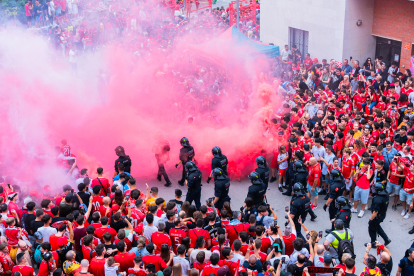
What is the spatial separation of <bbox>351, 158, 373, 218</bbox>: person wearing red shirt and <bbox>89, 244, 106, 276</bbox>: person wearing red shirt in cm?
525

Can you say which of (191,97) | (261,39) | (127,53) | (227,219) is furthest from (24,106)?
(261,39)

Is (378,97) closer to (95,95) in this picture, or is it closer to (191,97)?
(191,97)

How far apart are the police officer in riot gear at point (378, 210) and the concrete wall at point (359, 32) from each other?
9171mm

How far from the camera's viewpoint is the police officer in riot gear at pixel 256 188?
8.31 meters

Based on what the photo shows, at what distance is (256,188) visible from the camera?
8.34m

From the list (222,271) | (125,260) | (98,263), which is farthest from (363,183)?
(98,263)

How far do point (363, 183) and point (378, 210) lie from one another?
3.80 ft

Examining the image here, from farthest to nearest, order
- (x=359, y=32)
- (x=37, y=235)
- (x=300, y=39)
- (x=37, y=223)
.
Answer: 1. (x=300, y=39)
2. (x=359, y=32)
3. (x=37, y=223)
4. (x=37, y=235)

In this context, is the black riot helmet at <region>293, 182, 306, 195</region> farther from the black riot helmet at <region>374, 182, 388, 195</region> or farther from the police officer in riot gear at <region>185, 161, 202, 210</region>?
the police officer in riot gear at <region>185, 161, 202, 210</region>

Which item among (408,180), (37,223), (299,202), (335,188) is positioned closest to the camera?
(37,223)

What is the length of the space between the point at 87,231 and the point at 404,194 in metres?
6.19

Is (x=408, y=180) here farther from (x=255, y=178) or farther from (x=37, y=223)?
(x=37, y=223)

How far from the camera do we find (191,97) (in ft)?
→ 45.4

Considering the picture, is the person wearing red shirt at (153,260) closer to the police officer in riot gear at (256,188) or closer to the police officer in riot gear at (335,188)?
the police officer in riot gear at (256,188)
